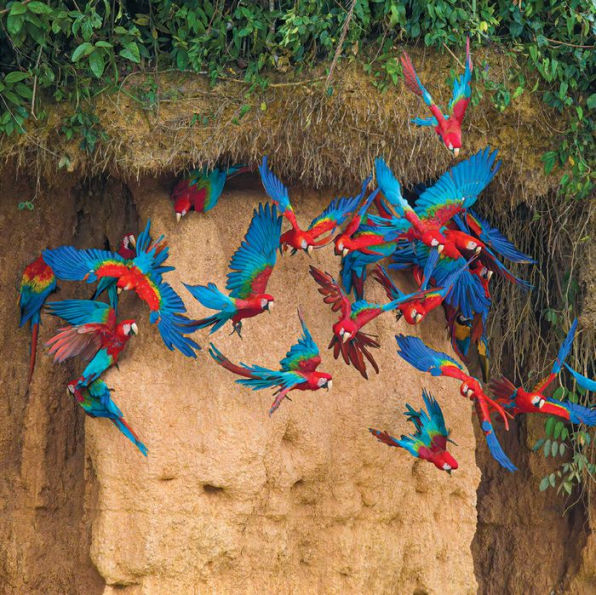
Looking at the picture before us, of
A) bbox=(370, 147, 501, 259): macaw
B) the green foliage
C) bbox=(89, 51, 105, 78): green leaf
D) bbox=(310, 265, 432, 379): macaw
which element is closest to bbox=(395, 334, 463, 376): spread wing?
→ bbox=(310, 265, 432, 379): macaw

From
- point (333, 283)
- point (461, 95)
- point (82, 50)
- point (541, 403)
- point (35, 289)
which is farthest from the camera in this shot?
point (541, 403)

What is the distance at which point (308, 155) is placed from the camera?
425cm

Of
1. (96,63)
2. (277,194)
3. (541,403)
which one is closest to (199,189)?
(277,194)

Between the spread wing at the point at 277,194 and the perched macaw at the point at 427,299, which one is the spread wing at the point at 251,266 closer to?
the spread wing at the point at 277,194

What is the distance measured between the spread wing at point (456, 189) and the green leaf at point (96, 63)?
1.30 metres

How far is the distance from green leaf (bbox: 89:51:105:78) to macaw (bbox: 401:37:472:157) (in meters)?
1.11

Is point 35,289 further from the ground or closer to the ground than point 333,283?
closer to the ground

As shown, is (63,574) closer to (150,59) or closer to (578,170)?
(150,59)

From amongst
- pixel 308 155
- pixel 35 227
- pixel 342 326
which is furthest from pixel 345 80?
pixel 35 227

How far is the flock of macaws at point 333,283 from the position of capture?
389 centimetres

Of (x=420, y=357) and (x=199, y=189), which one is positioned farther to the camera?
(x=199, y=189)

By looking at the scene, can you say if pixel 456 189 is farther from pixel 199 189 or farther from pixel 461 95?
pixel 199 189

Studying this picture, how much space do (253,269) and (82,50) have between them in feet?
3.31

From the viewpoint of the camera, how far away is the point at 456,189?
409 cm
